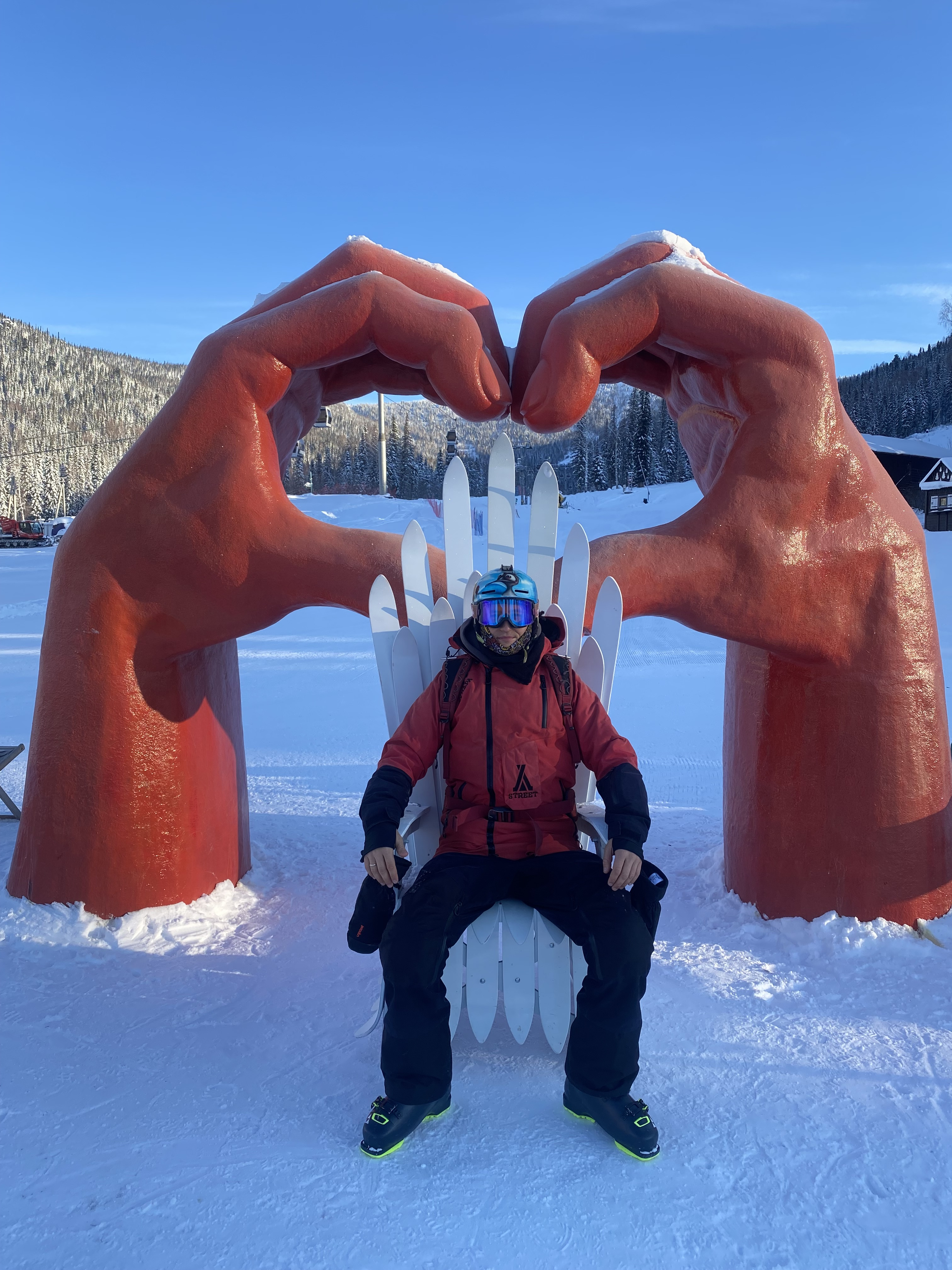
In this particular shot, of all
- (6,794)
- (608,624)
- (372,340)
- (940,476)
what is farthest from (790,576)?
(940,476)

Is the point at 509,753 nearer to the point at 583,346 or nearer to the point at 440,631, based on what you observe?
the point at 440,631

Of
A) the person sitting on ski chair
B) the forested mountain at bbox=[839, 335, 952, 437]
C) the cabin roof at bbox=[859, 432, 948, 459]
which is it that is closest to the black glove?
the person sitting on ski chair

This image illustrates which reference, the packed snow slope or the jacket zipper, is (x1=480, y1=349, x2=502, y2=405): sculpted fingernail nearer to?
the jacket zipper

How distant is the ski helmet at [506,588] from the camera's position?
8.61ft

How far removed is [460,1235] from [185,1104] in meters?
0.90

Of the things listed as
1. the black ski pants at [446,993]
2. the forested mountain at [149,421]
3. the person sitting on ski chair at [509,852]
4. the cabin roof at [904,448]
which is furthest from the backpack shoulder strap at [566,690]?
the cabin roof at [904,448]

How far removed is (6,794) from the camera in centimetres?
460

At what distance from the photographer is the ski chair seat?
4.42 m

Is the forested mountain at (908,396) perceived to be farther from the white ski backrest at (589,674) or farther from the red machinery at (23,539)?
the white ski backrest at (589,674)

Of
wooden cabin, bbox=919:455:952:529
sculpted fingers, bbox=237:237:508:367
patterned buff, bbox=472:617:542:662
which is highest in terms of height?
wooden cabin, bbox=919:455:952:529

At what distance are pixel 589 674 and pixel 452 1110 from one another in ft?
4.65

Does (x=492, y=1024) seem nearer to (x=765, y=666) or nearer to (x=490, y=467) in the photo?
(x=765, y=666)

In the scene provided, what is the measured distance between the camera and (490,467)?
136 inches

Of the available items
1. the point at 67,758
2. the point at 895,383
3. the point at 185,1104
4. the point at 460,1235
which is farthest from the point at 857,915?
the point at 895,383
